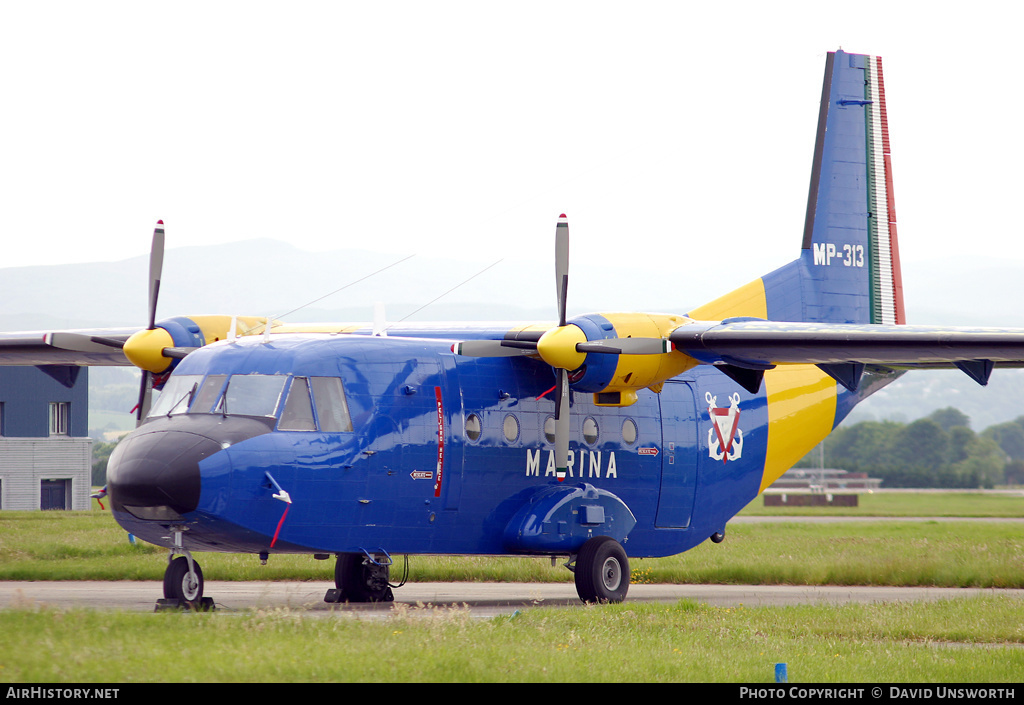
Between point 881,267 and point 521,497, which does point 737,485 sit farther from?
point 881,267

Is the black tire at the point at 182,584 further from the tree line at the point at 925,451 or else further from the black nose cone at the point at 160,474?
the tree line at the point at 925,451

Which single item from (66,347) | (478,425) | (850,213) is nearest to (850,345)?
(478,425)

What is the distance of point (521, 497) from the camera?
1605 centimetres

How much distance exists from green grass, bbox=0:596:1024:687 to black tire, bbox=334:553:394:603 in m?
3.41

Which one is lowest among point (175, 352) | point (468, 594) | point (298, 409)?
point (468, 594)

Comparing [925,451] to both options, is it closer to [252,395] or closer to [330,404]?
[330,404]

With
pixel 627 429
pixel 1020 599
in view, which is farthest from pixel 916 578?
pixel 627 429

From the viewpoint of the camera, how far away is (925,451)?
138125 millimetres

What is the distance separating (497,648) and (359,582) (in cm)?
642

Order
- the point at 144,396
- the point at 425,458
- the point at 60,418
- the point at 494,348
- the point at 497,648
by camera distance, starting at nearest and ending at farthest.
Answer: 1. the point at 497,648
2. the point at 425,458
3. the point at 494,348
4. the point at 144,396
5. the point at 60,418

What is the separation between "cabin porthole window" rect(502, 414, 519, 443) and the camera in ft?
52.0

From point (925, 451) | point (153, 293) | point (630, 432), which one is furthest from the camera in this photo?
point (925, 451)

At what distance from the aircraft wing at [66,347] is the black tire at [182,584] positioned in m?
5.31

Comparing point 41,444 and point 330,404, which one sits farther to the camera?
point 41,444
